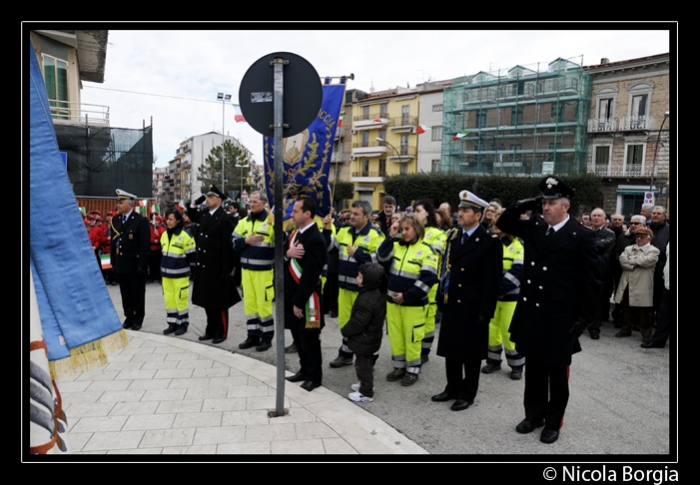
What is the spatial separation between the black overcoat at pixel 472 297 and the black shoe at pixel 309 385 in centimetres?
137

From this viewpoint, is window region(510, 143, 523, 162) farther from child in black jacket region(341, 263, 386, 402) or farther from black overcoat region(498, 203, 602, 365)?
black overcoat region(498, 203, 602, 365)

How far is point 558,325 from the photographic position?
13.3ft

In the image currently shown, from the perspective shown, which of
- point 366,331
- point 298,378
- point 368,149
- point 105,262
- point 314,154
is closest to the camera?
point 366,331

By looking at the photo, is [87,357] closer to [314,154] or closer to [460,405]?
[460,405]

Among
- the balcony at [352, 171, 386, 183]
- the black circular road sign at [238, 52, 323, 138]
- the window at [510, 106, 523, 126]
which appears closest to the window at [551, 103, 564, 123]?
the window at [510, 106, 523, 126]

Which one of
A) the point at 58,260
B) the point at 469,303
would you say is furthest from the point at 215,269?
the point at 58,260

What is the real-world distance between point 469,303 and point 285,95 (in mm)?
2643

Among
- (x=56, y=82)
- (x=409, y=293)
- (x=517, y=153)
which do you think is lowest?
(x=409, y=293)

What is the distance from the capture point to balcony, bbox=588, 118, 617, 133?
132 feet

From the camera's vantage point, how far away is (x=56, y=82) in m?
19.8

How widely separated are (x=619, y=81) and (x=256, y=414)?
44.5m

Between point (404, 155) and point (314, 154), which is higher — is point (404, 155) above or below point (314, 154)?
above

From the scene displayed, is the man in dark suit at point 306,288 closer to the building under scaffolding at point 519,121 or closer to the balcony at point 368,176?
the building under scaffolding at point 519,121

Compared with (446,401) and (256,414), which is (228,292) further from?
(446,401)
